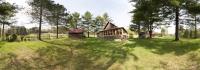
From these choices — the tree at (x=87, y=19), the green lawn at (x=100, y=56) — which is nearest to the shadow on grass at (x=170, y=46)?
the green lawn at (x=100, y=56)

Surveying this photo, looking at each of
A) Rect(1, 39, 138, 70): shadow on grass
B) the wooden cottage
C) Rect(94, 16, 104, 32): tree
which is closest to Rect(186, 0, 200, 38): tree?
the wooden cottage

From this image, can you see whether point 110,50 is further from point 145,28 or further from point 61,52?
point 145,28

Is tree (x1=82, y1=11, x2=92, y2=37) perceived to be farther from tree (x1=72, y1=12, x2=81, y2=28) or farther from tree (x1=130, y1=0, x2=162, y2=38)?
tree (x1=130, y1=0, x2=162, y2=38)

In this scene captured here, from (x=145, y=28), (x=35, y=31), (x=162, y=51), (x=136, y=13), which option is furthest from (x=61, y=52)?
(x=145, y=28)

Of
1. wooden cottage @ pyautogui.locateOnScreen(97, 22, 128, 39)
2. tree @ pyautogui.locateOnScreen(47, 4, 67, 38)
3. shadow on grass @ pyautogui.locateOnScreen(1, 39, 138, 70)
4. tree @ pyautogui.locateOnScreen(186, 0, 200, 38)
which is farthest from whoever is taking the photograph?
wooden cottage @ pyautogui.locateOnScreen(97, 22, 128, 39)

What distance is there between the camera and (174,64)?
142ft

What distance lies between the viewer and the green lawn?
135ft

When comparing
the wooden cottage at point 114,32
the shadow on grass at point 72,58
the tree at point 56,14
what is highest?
the tree at point 56,14

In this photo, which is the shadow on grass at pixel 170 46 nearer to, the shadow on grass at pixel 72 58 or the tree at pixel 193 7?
the shadow on grass at pixel 72 58

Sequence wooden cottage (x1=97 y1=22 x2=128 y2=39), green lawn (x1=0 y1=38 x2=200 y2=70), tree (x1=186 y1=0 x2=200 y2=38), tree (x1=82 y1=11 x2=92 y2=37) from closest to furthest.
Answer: green lawn (x1=0 y1=38 x2=200 y2=70), tree (x1=186 y1=0 x2=200 y2=38), wooden cottage (x1=97 y1=22 x2=128 y2=39), tree (x1=82 y1=11 x2=92 y2=37)

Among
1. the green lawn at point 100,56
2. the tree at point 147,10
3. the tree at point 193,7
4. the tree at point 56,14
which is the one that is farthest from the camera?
the tree at point 56,14

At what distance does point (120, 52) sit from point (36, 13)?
20.0 meters

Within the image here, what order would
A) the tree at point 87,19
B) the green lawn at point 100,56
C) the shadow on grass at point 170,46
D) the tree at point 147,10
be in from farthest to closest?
the tree at point 87,19
the tree at point 147,10
the shadow on grass at point 170,46
the green lawn at point 100,56

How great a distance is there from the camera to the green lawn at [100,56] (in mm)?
41219
